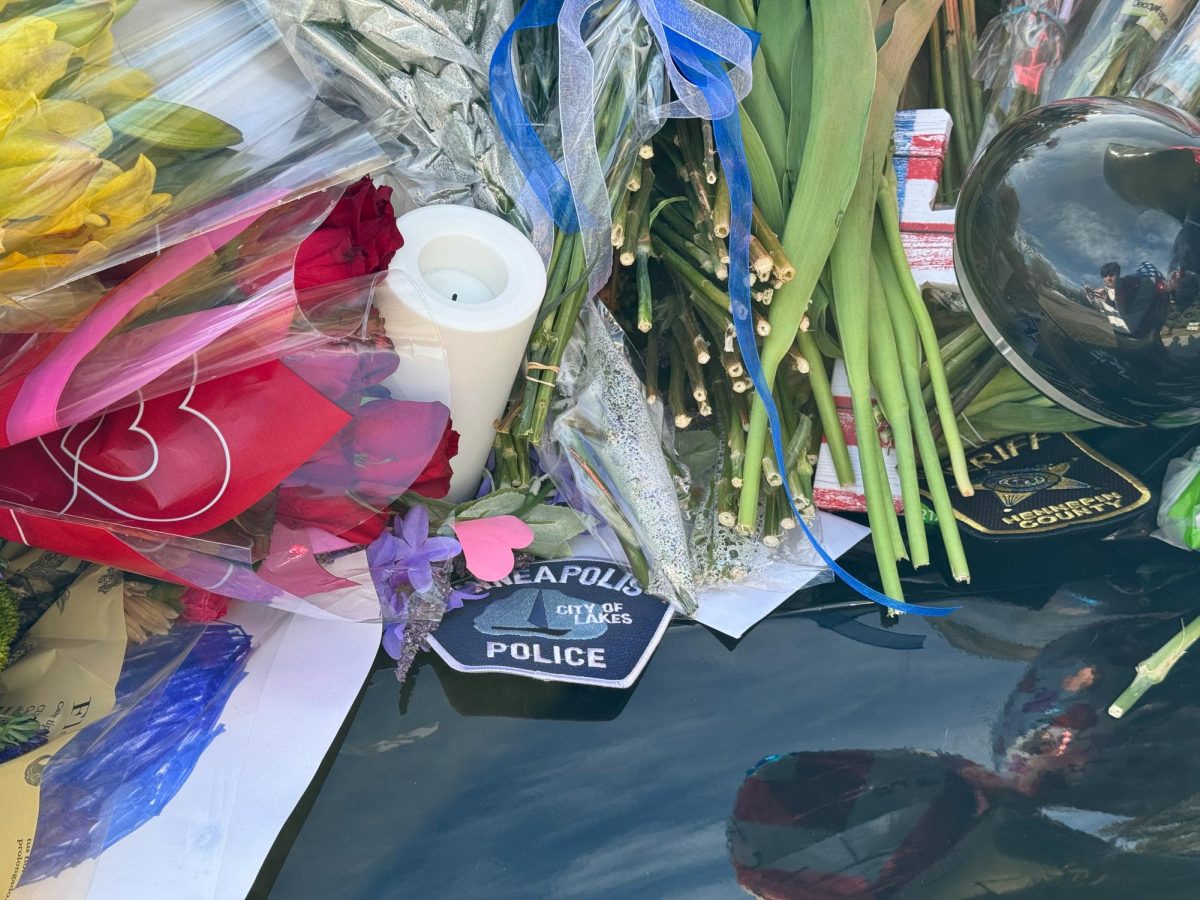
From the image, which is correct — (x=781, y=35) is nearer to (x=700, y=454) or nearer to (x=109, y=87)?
(x=700, y=454)

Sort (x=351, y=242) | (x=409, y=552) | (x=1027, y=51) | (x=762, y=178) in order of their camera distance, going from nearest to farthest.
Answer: (x=351, y=242) < (x=409, y=552) < (x=762, y=178) < (x=1027, y=51)

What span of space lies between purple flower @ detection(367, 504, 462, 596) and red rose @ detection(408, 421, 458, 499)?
0.12 feet

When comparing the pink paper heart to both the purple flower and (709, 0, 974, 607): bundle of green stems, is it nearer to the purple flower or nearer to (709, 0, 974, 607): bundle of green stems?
the purple flower

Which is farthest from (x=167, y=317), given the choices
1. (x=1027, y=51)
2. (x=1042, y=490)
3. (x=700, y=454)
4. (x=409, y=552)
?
(x=1027, y=51)

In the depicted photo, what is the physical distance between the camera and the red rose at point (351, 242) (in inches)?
25.6

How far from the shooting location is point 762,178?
872 millimetres

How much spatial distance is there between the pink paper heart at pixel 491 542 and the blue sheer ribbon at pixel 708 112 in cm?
22

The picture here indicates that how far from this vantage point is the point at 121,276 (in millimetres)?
616

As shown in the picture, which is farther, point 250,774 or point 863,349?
point 863,349

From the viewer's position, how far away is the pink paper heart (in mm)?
787

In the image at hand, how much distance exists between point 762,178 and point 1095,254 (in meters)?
0.33

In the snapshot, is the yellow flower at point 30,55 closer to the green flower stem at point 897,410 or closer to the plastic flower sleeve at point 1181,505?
the green flower stem at point 897,410

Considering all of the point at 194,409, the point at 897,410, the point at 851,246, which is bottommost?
the point at 897,410

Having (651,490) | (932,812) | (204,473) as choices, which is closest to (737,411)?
(651,490)
